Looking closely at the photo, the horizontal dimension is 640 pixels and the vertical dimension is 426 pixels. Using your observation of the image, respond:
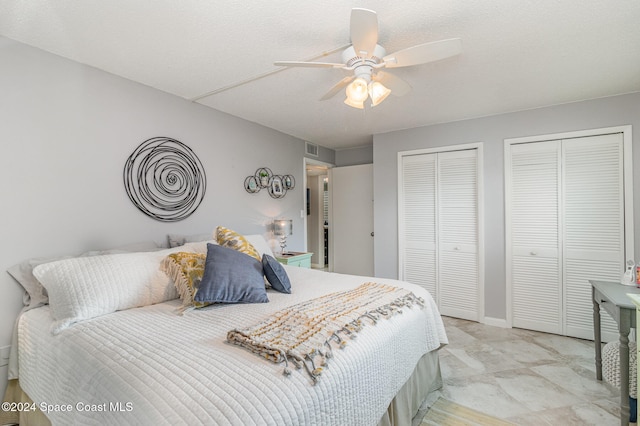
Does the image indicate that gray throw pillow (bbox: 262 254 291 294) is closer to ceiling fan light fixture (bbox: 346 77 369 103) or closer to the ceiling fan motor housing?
ceiling fan light fixture (bbox: 346 77 369 103)

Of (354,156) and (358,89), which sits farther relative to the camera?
(354,156)

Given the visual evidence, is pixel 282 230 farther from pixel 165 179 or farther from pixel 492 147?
pixel 492 147

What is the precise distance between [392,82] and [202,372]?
187 centimetres

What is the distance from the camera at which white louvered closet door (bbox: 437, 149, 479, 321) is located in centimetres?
336

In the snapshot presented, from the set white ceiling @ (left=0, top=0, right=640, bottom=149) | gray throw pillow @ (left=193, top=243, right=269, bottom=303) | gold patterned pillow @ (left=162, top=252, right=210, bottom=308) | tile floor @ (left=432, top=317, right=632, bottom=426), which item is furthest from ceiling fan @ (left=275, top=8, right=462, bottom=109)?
tile floor @ (left=432, top=317, right=632, bottom=426)

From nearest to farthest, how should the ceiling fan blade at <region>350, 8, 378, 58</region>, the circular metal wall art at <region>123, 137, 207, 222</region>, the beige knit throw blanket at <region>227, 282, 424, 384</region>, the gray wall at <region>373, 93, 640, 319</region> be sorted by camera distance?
the beige knit throw blanket at <region>227, 282, 424, 384</region> → the ceiling fan blade at <region>350, 8, 378, 58</region> → the circular metal wall art at <region>123, 137, 207, 222</region> → the gray wall at <region>373, 93, 640, 319</region>

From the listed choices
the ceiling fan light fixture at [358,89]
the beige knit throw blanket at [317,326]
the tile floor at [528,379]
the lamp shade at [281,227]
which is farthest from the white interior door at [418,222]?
the ceiling fan light fixture at [358,89]

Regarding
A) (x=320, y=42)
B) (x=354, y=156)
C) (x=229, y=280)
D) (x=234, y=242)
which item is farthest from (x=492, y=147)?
(x=229, y=280)

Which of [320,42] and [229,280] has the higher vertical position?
[320,42]

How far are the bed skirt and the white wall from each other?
21 cm

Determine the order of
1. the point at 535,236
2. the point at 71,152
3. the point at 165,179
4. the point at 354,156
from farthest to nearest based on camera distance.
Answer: the point at 354,156 < the point at 535,236 < the point at 165,179 < the point at 71,152

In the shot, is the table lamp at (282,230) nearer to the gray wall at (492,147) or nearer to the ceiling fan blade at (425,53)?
the gray wall at (492,147)

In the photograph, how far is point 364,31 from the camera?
1380 millimetres

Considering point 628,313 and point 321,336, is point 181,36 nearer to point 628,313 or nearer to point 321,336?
point 321,336
